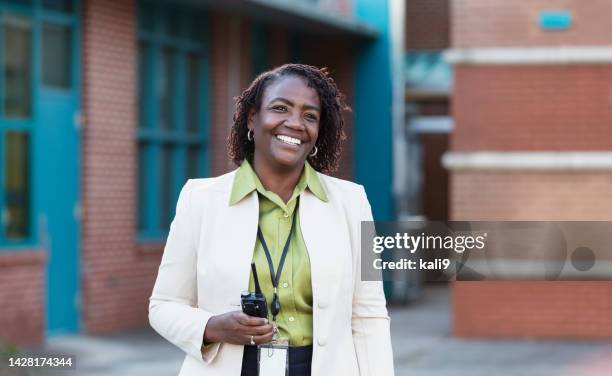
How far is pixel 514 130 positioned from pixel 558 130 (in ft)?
1.45

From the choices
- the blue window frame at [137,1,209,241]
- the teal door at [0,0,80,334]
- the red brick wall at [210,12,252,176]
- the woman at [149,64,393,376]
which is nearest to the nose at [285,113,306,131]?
the woman at [149,64,393,376]

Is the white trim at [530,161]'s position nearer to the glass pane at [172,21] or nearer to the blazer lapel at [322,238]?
the glass pane at [172,21]

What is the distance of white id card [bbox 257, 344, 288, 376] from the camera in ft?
9.82

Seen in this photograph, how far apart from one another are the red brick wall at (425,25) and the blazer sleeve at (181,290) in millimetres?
14731

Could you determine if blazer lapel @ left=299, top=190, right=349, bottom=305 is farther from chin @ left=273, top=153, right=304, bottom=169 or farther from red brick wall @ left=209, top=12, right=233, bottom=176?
red brick wall @ left=209, top=12, right=233, bottom=176

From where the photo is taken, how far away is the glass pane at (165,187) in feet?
44.3

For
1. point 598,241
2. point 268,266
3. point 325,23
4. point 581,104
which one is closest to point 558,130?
point 581,104

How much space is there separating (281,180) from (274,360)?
532 mm

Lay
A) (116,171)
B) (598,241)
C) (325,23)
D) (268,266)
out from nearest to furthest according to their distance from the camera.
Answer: (268,266)
(598,241)
(116,171)
(325,23)

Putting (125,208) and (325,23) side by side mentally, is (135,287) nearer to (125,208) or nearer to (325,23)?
(125,208)

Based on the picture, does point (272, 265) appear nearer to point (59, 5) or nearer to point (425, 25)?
point (59, 5)

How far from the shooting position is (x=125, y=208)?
1235 centimetres

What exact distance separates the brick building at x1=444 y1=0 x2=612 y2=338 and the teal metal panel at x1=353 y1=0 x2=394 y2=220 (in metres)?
4.87

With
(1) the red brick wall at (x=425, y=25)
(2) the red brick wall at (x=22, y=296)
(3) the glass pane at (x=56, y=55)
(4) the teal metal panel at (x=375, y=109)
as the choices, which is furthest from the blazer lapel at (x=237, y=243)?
(1) the red brick wall at (x=425, y=25)
